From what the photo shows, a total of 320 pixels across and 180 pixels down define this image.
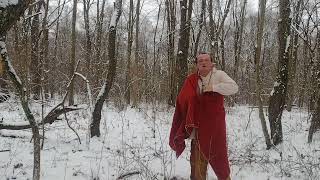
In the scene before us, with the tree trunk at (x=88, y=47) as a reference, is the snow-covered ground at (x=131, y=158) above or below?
below

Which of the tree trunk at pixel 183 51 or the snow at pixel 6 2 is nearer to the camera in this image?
the snow at pixel 6 2

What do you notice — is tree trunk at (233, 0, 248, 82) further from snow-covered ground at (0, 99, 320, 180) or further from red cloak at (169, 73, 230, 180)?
red cloak at (169, 73, 230, 180)

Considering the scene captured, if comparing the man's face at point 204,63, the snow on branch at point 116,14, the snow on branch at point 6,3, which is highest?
the snow on branch at point 116,14

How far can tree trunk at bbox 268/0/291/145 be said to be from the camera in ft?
23.9

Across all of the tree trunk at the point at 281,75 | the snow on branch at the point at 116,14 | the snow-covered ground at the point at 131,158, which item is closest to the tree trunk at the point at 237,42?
the snow-covered ground at the point at 131,158

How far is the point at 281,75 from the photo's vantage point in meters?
7.34

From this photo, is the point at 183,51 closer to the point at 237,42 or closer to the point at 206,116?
the point at 206,116

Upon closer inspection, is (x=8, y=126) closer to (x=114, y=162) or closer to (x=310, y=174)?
(x=114, y=162)

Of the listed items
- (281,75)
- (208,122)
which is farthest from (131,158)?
(281,75)

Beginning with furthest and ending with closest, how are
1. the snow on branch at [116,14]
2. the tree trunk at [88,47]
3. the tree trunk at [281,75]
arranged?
the tree trunk at [88,47] < the snow on branch at [116,14] < the tree trunk at [281,75]

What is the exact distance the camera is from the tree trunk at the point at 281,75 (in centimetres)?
728

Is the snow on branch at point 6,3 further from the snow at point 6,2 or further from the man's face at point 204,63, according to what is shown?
the man's face at point 204,63

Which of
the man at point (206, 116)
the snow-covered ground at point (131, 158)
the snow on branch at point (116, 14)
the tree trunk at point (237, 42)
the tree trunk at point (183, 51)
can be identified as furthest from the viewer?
the tree trunk at point (237, 42)

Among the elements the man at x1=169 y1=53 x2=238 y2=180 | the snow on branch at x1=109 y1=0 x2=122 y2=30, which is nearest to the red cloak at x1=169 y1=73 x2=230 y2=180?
the man at x1=169 y1=53 x2=238 y2=180
